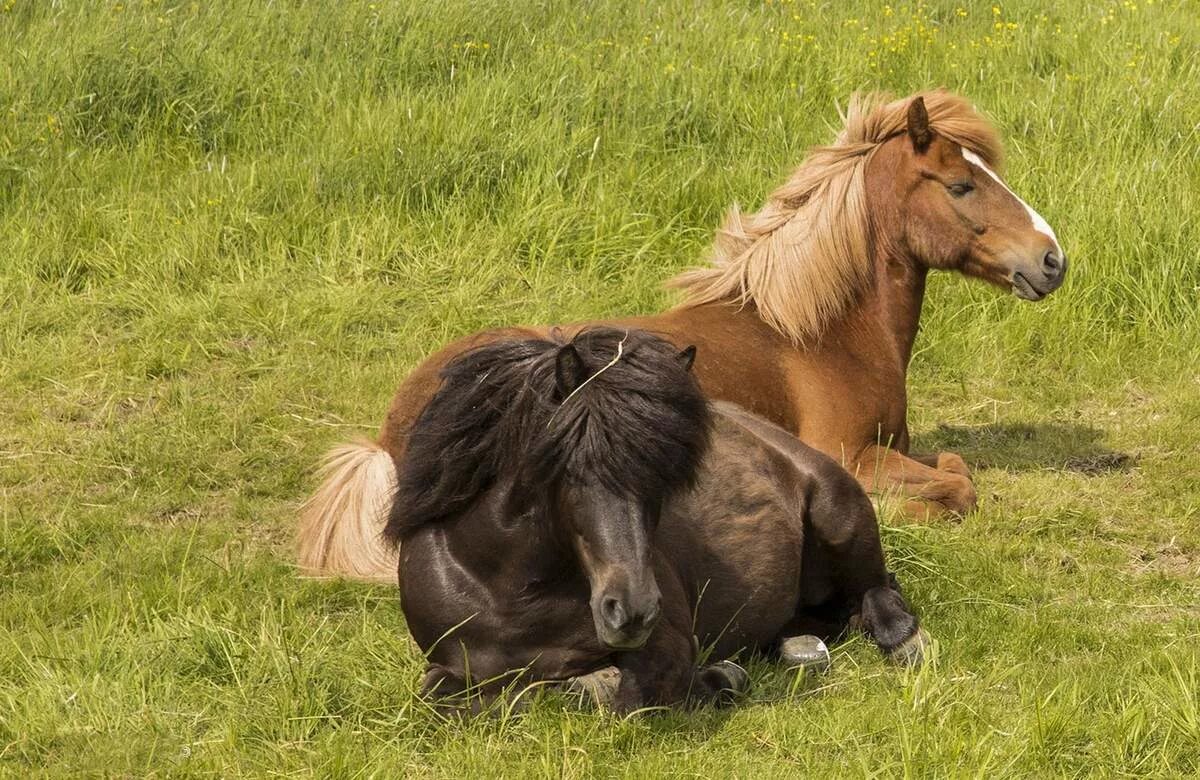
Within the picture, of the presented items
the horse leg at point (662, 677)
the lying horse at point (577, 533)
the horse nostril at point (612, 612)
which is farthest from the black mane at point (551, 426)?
the horse leg at point (662, 677)

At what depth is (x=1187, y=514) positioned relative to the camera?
22.3 ft

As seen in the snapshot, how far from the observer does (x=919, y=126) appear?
7.16 meters

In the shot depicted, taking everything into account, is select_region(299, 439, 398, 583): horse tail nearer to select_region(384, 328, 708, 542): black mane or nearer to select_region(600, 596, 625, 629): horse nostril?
select_region(384, 328, 708, 542): black mane

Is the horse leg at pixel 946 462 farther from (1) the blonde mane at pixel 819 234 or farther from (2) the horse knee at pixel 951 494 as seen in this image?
(1) the blonde mane at pixel 819 234

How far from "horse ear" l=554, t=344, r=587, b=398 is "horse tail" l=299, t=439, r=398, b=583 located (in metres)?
1.64

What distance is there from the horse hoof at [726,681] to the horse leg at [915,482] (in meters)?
1.98

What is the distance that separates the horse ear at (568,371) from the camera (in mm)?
4098

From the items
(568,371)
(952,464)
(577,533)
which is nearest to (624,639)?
(577,533)

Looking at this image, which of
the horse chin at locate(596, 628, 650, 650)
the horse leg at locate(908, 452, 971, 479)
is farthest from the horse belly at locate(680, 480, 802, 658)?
the horse leg at locate(908, 452, 971, 479)

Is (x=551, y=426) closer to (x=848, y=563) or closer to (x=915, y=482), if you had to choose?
(x=848, y=563)

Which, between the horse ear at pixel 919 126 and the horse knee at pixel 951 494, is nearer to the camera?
the horse knee at pixel 951 494

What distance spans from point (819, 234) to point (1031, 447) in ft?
5.22

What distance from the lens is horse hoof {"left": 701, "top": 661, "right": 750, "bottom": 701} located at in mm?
4656

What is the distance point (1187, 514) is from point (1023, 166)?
3.55 meters
